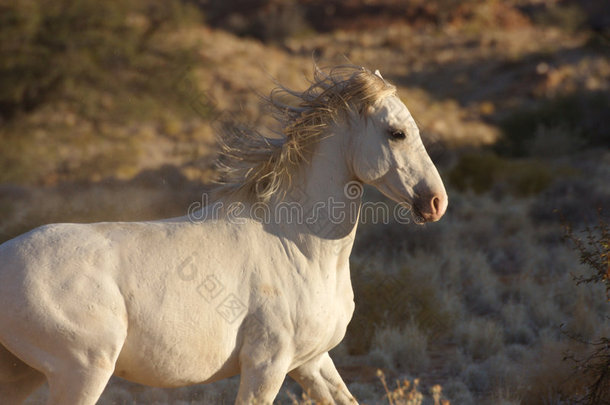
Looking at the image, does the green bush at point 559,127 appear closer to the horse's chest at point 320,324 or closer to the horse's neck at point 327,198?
the horse's neck at point 327,198

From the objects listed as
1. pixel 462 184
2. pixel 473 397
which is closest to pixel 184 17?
pixel 462 184

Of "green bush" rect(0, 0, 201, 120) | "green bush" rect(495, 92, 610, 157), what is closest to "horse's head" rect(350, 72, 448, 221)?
"green bush" rect(0, 0, 201, 120)

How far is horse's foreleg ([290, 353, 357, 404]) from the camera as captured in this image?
12.3 ft

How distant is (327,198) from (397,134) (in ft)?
1.57

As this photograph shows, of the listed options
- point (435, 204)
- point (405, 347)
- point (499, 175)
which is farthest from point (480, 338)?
point (499, 175)

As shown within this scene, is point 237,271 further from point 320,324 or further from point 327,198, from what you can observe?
point 327,198

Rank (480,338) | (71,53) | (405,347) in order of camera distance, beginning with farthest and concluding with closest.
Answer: (71,53)
(480,338)
(405,347)

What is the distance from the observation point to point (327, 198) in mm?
3654

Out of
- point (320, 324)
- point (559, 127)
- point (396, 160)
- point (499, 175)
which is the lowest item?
point (559, 127)

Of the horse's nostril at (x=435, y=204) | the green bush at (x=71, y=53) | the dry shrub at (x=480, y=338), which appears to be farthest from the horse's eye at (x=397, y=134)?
the green bush at (x=71, y=53)

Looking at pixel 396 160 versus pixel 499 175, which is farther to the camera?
pixel 499 175

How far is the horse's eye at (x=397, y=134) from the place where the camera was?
3.52 meters

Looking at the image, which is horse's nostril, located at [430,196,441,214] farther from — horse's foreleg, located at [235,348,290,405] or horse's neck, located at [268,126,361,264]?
horse's foreleg, located at [235,348,290,405]

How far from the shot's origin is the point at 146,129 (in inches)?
940
